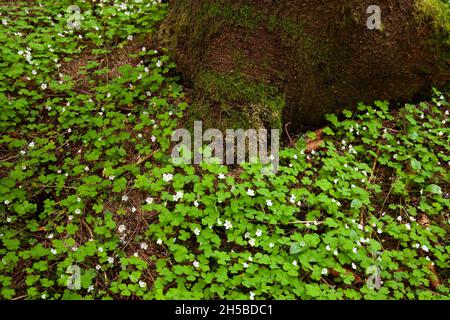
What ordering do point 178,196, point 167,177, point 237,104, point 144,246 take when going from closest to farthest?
point 144,246 → point 178,196 → point 167,177 → point 237,104

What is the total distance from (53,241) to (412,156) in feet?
11.5

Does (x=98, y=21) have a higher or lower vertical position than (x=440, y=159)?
higher

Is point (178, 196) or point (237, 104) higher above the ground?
point (237, 104)

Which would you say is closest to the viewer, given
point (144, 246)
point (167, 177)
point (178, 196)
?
point (144, 246)

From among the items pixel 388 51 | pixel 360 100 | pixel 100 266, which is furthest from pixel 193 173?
pixel 388 51

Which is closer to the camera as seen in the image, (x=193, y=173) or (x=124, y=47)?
(x=193, y=173)

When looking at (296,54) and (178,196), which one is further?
(296,54)

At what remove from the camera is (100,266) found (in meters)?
3.30

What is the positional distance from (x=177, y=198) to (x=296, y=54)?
1.85 m

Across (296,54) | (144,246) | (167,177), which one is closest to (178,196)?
(167,177)

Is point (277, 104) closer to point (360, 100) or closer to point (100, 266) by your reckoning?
point (360, 100)

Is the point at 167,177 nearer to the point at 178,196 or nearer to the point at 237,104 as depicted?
the point at 178,196

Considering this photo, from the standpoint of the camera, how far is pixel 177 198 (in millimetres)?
3592

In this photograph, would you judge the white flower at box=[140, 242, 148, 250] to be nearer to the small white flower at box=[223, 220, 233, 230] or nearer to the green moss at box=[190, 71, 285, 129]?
the small white flower at box=[223, 220, 233, 230]
